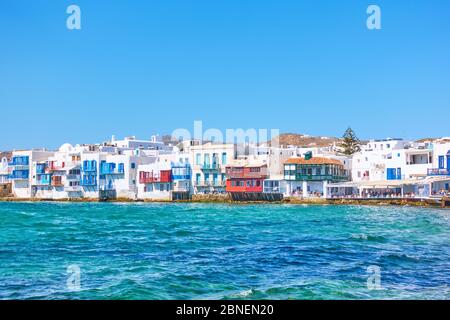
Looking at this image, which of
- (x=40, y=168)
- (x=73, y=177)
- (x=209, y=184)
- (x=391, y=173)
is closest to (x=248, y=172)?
(x=209, y=184)

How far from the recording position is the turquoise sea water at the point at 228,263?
44.2 ft

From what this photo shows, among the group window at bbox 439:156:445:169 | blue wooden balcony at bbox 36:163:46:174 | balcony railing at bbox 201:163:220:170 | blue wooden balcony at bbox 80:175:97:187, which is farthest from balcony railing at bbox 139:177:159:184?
window at bbox 439:156:445:169

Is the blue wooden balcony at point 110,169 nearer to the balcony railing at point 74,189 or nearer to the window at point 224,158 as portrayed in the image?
the balcony railing at point 74,189

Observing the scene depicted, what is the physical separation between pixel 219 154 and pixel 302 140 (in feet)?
339

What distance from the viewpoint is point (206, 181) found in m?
73.3

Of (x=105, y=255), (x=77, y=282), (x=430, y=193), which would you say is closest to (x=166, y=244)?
(x=105, y=255)

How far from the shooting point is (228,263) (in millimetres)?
17734

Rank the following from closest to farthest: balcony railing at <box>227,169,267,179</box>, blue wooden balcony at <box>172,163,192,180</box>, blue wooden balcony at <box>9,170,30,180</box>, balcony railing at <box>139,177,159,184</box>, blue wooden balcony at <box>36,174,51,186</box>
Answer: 1. balcony railing at <box>227,169,267,179</box>
2. blue wooden balcony at <box>172,163,192,180</box>
3. balcony railing at <box>139,177,159,184</box>
4. blue wooden balcony at <box>36,174,51,186</box>
5. blue wooden balcony at <box>9,170,30,180</box>

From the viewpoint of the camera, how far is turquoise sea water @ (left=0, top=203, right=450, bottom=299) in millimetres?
13477

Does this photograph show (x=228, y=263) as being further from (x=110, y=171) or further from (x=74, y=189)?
(x=74, y=189)

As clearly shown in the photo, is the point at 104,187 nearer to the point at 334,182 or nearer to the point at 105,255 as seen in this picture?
the point at 334,182

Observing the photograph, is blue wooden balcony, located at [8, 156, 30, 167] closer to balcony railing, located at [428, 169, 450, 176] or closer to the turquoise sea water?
balcony railing, located at [428, 169, 450, 176]

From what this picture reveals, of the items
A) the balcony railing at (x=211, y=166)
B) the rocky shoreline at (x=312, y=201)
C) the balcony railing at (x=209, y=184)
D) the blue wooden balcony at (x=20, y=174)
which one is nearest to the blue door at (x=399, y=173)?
the rocky shoreline at (x=312, y=201)

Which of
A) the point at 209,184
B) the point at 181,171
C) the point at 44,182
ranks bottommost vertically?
the point at 209,184
